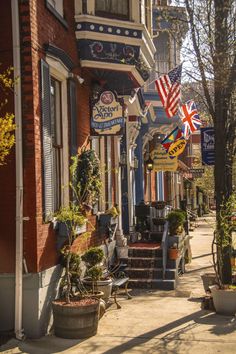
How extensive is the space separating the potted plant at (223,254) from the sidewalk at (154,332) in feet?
0.68

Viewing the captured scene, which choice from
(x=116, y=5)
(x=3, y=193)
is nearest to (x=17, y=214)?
(x=3, y=193)

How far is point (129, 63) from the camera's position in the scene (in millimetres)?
9555

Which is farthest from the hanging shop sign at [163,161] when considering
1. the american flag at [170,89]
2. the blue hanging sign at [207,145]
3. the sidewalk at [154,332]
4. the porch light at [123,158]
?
the sidewalk at [154,332]

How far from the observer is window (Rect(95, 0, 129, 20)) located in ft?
31.3

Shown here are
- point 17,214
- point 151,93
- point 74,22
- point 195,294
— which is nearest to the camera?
point 17,214

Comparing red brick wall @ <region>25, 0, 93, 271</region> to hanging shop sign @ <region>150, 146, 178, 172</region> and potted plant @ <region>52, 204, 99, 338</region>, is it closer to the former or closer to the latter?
potted plant @ <region>52, 204, 99, 338</region>

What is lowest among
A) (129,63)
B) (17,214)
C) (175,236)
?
(175,236)

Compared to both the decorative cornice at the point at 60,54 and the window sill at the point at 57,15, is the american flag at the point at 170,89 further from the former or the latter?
the window sill at the point at 57,15

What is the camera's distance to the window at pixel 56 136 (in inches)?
325

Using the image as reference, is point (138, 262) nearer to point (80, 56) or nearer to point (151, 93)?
point (80, 56)

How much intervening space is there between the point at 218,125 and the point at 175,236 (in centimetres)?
379

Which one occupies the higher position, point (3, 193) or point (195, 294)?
point (3, 193)

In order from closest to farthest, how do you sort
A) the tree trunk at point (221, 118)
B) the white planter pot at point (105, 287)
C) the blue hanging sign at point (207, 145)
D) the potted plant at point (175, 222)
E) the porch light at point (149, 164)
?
the white planter pot at point (105, 287), the tree trunk at point (221, 118), the blue hanging sign at point (207, 145), the potted plant at point (175, 222), the porch light at point (149, 164)

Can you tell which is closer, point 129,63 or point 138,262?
point 129,63
